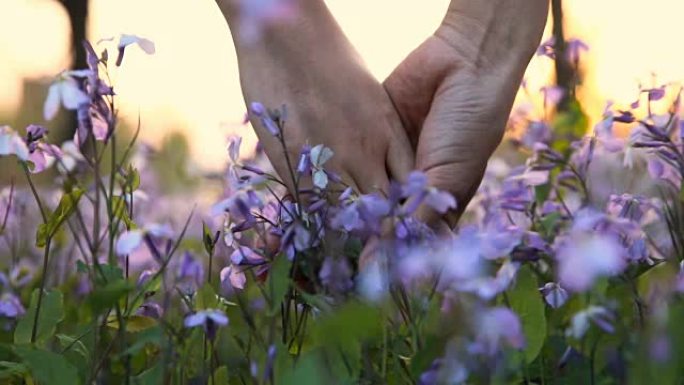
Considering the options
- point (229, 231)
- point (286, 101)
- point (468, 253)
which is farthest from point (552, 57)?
point (468, 253)

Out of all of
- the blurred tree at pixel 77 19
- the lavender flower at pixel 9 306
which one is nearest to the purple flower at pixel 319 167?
the lavender flower at pixel 9 306

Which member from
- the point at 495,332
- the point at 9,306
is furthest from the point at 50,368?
the point at 9,306

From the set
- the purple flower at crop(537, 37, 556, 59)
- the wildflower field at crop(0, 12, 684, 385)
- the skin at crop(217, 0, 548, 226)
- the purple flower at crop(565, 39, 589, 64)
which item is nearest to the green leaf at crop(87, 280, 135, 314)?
the wildflower field at crop(0, 12, 684, 385)

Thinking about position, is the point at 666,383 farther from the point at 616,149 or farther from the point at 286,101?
the point at 286,101

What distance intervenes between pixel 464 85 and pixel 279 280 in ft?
2.82

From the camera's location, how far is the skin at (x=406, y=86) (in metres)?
1.98

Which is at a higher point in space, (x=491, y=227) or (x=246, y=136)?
(x=491, y=227)

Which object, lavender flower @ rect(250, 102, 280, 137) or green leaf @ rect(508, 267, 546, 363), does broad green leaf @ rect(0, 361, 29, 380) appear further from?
green leaf @ rect(508, 267, 546, 363)

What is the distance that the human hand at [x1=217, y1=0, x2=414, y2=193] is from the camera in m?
2.01

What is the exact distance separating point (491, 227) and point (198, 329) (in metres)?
0.40

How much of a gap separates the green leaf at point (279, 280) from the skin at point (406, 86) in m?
0.71

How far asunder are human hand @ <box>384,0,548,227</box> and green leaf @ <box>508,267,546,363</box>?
0.60m

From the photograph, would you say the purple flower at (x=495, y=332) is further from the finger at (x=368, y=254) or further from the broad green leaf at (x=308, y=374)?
the finger at (x=368, y=254)

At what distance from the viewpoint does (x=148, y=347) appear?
1778 millimetres
